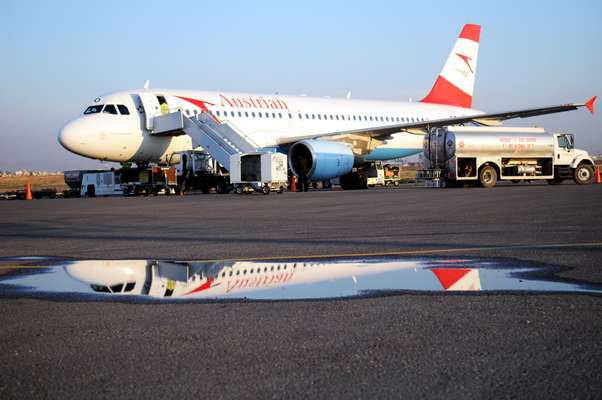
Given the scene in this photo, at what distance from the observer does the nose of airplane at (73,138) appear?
27.2 m

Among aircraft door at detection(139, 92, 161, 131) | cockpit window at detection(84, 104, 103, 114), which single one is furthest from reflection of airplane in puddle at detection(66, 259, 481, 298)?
cockpit window at detection(84, 104, 103, 114)

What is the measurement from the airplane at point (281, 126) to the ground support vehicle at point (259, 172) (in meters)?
1.13

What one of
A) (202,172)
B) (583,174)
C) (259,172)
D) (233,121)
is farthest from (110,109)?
A: (583,174)

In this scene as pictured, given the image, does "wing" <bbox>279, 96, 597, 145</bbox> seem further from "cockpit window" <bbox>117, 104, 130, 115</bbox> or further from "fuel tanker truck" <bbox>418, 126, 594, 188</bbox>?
"cockpit window" <bbox>117, 104, 130, 115</bbox>

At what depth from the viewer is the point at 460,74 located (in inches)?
1713

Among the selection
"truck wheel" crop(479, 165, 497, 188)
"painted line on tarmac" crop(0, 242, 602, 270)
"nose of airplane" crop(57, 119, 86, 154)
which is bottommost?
"painted line on tarmac" crop(0, 242, 602, 270)

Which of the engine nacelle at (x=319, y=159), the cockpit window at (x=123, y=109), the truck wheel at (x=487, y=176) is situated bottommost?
the truck wheel at (x=487, y=176)

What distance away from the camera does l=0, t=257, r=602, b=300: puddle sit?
225 inches

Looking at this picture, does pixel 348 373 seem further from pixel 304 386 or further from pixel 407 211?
pixel 407 211

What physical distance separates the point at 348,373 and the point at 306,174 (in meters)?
25.1

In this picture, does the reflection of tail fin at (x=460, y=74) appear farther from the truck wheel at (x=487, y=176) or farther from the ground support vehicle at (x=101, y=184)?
the ground support vehicle at (x=101, y=184)

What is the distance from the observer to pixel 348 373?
347 cm

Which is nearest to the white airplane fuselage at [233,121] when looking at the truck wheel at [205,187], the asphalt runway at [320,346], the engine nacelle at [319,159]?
the truck wheel at [205,187]

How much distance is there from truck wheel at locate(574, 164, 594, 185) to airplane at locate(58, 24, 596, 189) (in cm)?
286
